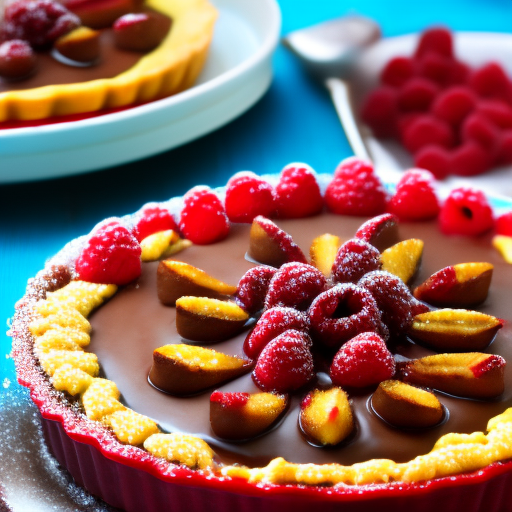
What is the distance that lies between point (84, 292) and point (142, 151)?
0.88m

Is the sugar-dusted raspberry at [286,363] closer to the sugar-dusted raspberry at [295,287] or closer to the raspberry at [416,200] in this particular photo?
the sugar-dusted raspberry at [295,287]

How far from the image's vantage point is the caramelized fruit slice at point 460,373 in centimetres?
141

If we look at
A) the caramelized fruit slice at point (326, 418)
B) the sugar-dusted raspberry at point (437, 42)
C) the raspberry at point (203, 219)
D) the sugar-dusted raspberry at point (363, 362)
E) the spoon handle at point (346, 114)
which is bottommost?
the spoon handle at point (346, 114)

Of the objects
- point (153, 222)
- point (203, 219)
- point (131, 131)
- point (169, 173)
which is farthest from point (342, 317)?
point (169, 173)

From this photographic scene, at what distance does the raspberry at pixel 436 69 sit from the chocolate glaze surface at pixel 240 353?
1.45m

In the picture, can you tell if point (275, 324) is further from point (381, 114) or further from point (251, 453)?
point (381, 114)

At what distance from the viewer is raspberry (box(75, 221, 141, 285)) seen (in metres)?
1.80

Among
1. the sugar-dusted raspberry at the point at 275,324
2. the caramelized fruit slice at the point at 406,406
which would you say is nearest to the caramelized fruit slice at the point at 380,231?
the sugar-dusted raspberry at the point at 275,324

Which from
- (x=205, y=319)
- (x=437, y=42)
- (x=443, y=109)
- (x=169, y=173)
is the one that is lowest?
(x=169, y=173)

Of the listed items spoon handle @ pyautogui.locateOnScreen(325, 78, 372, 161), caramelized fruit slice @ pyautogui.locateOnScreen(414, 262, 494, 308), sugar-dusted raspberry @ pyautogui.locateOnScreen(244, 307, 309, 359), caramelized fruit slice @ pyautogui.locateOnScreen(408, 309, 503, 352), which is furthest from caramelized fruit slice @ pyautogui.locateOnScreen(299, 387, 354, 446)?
spoon handle @ pyautogui.locateOnScreen(325, 78, 372, 161)

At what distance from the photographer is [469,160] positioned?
2840 mm

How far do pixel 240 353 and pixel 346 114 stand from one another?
180 cm

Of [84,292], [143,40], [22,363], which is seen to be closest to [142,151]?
[143,40]

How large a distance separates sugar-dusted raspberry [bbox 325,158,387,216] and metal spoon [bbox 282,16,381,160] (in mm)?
1138
